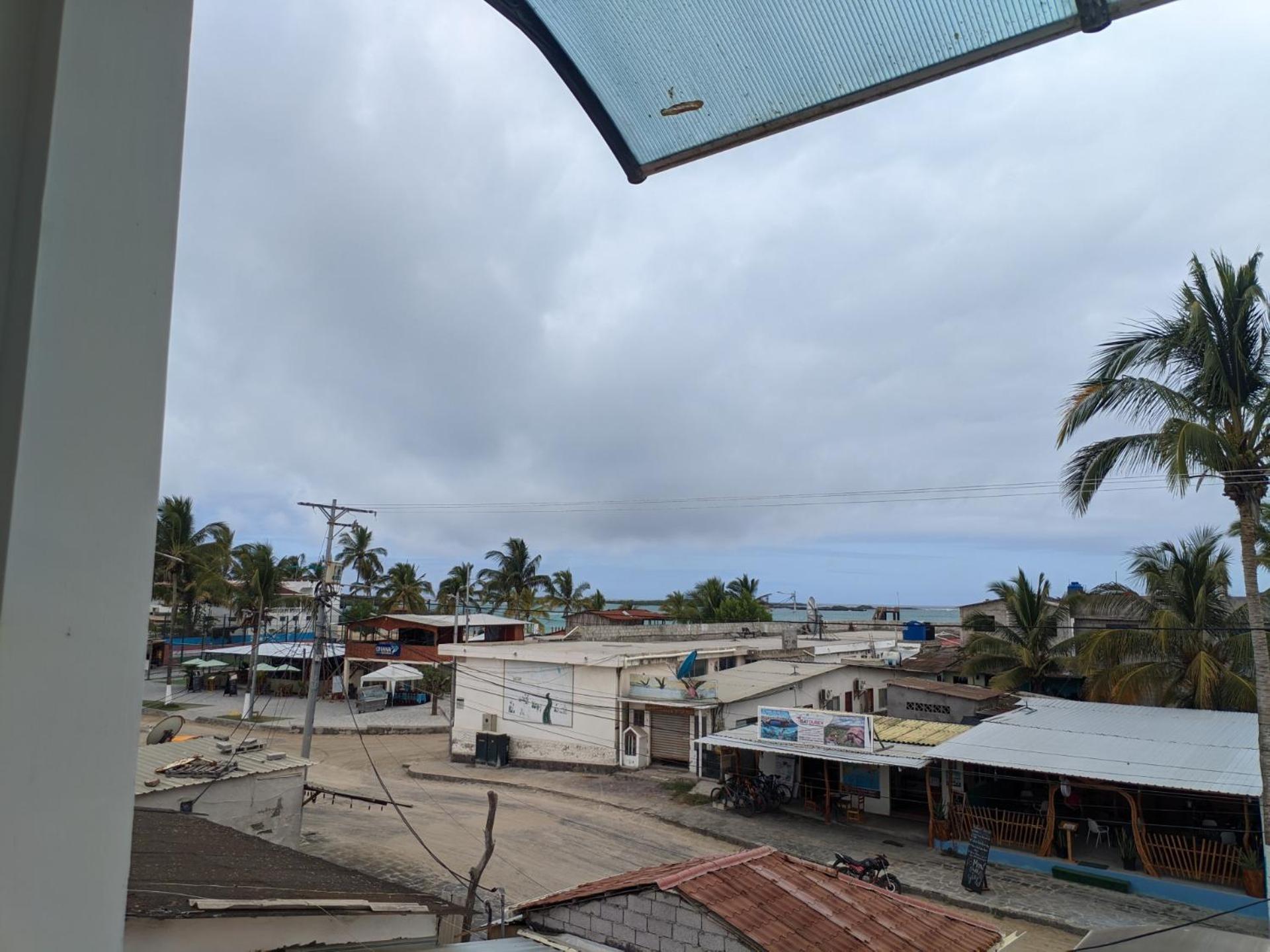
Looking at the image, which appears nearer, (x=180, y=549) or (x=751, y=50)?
(x=751, y=50)

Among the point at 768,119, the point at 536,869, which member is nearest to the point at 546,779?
the point at 536,869

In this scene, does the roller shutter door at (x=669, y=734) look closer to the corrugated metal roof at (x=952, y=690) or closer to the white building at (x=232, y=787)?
the corrugated metal roof at (x=952, y=690)

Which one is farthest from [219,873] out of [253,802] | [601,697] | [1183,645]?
[1183,645]

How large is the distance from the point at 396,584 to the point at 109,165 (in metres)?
47.1

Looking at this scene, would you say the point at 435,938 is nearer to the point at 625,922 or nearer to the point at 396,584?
the point at 625,922

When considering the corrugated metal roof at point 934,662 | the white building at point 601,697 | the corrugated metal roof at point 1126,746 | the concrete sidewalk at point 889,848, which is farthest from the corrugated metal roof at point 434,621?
the corrugated metal roof at point 1126,746

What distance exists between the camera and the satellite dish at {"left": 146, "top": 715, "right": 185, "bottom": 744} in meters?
14.5

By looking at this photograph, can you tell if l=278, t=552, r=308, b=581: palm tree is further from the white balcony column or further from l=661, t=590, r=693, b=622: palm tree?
the white balcony column

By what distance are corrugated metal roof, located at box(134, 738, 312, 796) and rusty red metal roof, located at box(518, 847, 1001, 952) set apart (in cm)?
705

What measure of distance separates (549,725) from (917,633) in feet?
86.2

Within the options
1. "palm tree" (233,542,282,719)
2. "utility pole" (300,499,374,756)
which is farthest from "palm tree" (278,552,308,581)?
"utility pole" (300,499,374,756)

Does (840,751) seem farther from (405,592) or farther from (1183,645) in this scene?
(405,592)

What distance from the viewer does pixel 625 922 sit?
7398 millimetres

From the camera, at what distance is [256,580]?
118 feet
